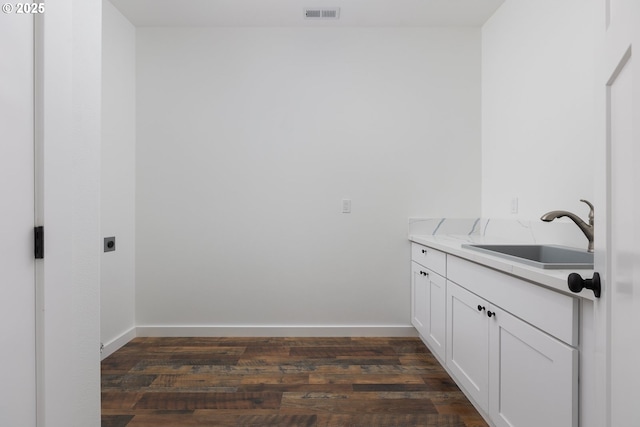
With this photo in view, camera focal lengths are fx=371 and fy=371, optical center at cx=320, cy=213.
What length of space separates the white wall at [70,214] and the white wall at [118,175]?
1.58m

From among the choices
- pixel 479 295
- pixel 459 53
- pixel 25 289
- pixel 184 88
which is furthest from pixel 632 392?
pixel 184 88

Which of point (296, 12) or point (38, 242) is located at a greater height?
point (296, 12)

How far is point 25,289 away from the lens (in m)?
1.00

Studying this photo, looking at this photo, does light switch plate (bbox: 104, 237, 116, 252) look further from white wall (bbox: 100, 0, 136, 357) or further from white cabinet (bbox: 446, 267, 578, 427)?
white cabinet (bbox: 446, 267, 578, 427)

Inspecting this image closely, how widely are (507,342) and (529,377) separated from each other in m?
0.19

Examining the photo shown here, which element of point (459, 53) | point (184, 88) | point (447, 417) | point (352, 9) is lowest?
point (447, 417)

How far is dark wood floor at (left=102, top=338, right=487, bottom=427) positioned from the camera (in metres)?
1.97

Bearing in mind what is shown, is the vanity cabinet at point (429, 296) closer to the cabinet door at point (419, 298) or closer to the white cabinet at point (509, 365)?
the cabinet door at point (419, 298)

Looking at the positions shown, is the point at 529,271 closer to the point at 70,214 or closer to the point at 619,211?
the point at 619,211

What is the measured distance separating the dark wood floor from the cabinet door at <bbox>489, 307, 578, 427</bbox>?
0.42 meters

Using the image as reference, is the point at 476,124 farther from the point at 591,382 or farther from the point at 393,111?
the point at 591,382

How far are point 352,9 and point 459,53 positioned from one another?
103cm

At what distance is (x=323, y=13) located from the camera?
299 centimetres

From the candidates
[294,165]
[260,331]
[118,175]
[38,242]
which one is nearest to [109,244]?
[118,175]
